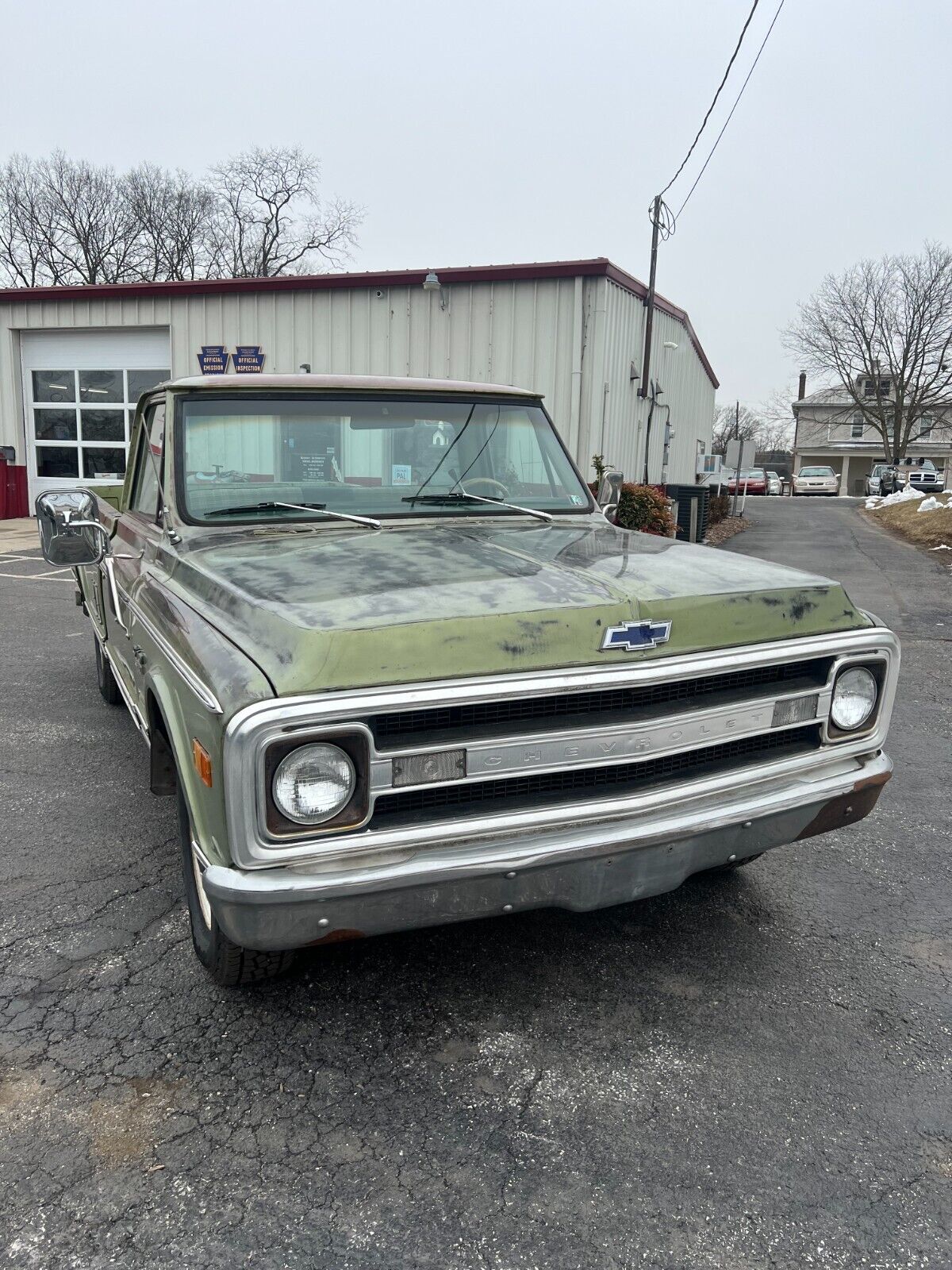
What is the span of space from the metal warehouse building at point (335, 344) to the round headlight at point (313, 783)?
11406 millimetres

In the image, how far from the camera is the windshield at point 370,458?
11.1 ft

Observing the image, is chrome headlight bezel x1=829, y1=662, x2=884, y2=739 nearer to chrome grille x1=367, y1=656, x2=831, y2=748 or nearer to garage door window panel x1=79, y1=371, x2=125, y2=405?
chrome grille x1=367, y1=656, x2=831, y2=748

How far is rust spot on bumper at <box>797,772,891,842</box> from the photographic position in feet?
8.84

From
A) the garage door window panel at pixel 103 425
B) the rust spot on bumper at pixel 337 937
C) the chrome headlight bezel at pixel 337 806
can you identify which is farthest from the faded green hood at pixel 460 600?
the garage door window panel at pixel 103 425

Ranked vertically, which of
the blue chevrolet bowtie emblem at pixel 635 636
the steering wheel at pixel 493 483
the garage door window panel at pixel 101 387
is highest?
the garage door window panel at pixel 101 387

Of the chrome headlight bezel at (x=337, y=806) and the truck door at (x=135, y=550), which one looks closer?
the chrome headlight bezel at (x=337, y=806)

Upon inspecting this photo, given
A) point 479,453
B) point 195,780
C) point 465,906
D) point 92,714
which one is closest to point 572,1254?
point 465,906

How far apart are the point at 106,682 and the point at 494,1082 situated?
158 inches

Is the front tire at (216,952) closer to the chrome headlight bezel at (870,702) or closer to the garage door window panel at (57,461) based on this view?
the chrome headlight bezel at (870,702)

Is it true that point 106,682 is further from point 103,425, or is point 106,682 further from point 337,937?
point 103,425

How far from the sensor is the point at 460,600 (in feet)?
7.68

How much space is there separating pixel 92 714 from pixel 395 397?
295 cm

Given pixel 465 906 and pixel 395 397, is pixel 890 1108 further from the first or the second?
pixel 395 397

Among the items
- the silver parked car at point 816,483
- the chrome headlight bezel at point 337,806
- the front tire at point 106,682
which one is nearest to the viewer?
the chrome headlight bezel at point 337,806
